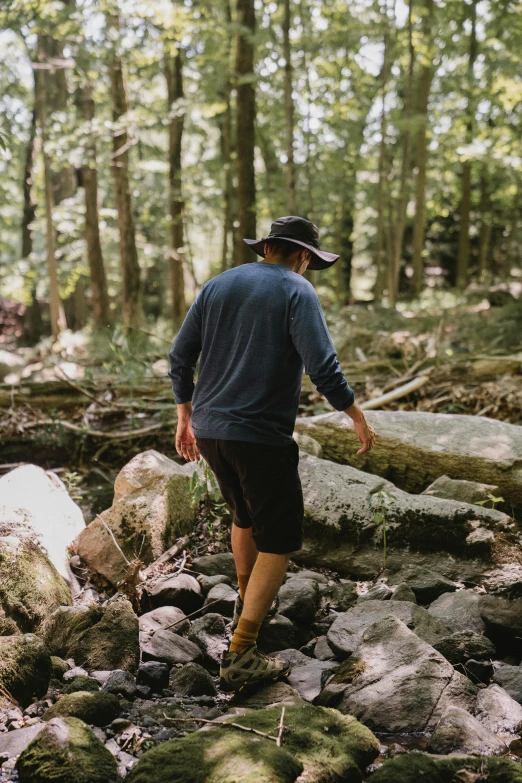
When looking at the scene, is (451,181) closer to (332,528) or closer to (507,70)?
(507,70)

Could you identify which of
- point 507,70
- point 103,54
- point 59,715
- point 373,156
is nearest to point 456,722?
point 59,715

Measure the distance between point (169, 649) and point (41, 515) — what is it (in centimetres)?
172

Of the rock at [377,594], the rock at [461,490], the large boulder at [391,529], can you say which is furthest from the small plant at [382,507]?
the rock at [461,490]

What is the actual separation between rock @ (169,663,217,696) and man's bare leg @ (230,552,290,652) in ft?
0.66

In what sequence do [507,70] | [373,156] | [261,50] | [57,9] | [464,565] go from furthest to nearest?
Answer: [373,156] → [261,50] → [57,9] → [507,70] → [464,565]

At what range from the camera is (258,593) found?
3.38 m

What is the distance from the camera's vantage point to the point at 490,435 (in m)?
5.69

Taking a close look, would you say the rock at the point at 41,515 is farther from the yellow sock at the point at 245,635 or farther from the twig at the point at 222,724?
the twig at the point at 222,724

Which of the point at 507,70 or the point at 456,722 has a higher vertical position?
the point at 507,70

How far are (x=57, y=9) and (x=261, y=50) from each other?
455 centimetres

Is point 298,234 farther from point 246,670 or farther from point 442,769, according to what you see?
point 442,769

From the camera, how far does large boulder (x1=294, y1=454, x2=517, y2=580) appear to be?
15.5 ft

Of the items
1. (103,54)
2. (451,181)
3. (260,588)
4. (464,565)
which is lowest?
(464,565)

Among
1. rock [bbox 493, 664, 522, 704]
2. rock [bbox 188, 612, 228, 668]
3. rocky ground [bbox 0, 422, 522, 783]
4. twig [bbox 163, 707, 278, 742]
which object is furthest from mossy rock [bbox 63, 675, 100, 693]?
rock [bbox 493, 664, 522, 704]
